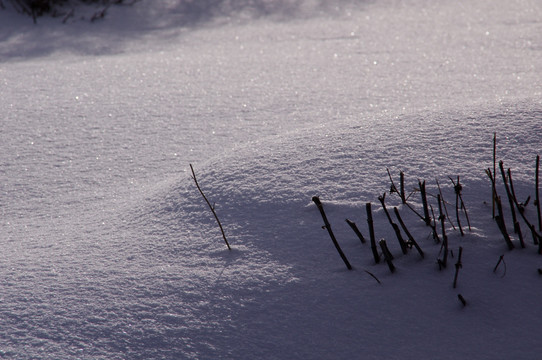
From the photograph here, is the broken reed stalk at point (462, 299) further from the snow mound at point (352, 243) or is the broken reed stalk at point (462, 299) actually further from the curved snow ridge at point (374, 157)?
the curved snow ridge at point (374, 157)

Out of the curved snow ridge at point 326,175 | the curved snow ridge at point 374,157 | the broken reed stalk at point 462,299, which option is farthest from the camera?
the curved snow ridge at point 374,157

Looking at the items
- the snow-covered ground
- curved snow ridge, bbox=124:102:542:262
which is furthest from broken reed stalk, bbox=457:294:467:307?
curved snow ridge, bbox=124:102:542:262

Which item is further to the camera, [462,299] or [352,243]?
[352,243]

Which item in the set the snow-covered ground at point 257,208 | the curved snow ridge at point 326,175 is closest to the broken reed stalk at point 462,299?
the snow-covered ground at point 257,208

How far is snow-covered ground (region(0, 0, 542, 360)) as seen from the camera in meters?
1.19

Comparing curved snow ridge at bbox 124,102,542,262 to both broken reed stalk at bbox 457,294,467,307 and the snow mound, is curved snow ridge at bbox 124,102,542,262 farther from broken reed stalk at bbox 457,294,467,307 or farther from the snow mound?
broken reed stalk at bbox 457,294,467,307

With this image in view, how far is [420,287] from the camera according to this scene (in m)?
1.25

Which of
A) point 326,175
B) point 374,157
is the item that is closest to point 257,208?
point 326,175

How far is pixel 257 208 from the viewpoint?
63.7 inches

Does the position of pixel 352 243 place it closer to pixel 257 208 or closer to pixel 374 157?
pixel 257 208

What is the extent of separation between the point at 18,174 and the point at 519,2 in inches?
192

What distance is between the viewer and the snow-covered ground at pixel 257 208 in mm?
1188

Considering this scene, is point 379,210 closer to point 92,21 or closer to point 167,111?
point 167,111

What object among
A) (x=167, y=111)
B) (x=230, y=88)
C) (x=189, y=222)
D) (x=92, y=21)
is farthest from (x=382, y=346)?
(x=92, y=21)
